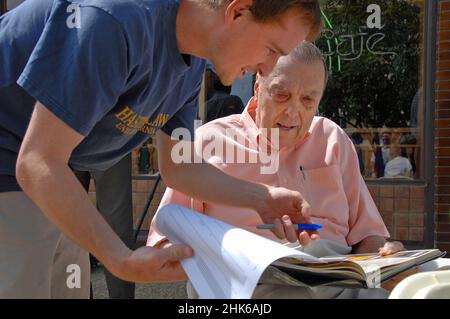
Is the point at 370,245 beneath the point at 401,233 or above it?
above

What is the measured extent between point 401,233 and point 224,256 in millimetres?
4078

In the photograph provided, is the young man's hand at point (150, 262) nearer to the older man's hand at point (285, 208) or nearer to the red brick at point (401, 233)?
the older man's hand at point (285, 208)

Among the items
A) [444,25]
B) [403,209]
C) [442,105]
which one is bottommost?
[403,209]

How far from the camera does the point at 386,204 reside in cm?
500

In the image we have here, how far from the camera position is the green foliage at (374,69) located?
5023 mm

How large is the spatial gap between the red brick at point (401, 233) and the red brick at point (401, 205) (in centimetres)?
15

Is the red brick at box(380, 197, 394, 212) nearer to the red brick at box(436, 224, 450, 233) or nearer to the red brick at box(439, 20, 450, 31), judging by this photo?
the red brick at box(436, 224, 450, 233)

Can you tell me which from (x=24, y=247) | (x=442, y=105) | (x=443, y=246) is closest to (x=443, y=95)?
(x=442, y=105)

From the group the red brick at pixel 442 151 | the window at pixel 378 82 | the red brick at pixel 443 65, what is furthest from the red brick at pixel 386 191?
the red brick at pixel 443 65

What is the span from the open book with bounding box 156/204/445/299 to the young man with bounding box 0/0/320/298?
0.22 feet

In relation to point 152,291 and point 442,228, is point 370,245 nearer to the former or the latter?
point 152,291
